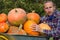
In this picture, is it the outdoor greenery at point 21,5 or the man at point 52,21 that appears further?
the outdoor greenery at point 21,5

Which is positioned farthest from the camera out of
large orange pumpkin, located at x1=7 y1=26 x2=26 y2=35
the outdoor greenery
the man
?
the outdoor greenery

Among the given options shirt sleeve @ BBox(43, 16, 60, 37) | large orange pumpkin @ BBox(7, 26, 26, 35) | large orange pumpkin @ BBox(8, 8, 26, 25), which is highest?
large orange pumpkin @ BBox(8, 8, 26, 25)

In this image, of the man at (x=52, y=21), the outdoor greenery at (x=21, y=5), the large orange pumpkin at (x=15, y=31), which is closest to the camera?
the large orange pumpkin at (x=15, y=31)

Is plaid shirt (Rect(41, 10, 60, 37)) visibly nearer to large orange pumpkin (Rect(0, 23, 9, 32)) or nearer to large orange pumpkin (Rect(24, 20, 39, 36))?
large orange pumpkin (Rect(24, 20, 39, 36))

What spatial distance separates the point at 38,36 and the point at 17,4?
10.1ft

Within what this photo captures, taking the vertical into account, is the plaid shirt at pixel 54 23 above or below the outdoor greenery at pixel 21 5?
below

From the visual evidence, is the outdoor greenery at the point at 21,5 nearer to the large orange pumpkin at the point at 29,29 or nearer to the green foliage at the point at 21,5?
the green foliage at the point at 21,5

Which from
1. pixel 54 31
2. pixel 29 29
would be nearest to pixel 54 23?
pixel 54 31

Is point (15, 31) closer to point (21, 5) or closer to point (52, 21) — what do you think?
point (52, 21)

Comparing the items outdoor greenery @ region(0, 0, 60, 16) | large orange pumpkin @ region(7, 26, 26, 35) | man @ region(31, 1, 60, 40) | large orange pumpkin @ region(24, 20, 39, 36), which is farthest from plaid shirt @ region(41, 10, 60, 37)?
outdoor greenery @ region(0, 0, 60, 16)

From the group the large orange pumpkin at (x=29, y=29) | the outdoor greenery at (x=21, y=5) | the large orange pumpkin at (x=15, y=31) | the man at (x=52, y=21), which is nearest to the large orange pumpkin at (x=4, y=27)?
the large orange pumpkin at (x=15, y=31)

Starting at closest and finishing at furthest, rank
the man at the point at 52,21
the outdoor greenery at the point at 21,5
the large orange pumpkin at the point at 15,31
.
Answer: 1. the large orange pumpkin at the point at 15,31
2. the man at the point at 52,21
3. the outdoor greenery at the point at 21,5

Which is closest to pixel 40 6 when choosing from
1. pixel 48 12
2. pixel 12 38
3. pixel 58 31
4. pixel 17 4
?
pixel 17 4

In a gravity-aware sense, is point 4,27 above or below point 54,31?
above
